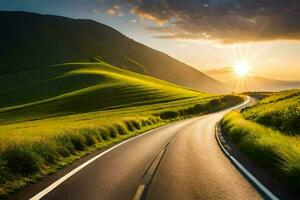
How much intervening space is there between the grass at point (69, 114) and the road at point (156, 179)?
1.42m

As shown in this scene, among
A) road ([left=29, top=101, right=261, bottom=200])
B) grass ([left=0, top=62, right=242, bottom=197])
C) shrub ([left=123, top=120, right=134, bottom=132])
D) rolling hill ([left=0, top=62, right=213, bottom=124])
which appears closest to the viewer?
road ([left=29, top=101, right=261, bottom=200])

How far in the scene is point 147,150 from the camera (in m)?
18.6

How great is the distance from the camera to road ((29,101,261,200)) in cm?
927

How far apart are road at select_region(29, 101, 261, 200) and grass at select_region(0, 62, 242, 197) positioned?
4.64ft

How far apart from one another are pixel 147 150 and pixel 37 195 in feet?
32.2

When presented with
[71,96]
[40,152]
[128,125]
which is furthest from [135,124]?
[71,96]

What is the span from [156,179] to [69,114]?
57385 mm

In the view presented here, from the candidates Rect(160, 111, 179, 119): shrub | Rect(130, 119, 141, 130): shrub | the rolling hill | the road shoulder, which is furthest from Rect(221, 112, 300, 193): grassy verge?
the rolling hill

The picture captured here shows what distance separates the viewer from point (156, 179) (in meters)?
11.2

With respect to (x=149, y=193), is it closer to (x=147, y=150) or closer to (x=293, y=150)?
(x=293, y=150)

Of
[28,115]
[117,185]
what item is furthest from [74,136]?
[28,115]

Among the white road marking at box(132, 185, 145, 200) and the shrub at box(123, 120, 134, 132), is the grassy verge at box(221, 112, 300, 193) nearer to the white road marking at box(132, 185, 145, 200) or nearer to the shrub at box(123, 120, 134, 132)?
the white road marking at box(132, 185, 145, 200)

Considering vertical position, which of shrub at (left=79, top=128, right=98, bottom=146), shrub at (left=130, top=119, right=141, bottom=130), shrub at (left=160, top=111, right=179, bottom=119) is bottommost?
shrub at (left=160, top=111, right=179, bottom=119)

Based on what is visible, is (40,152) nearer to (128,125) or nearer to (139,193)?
(139,193)
